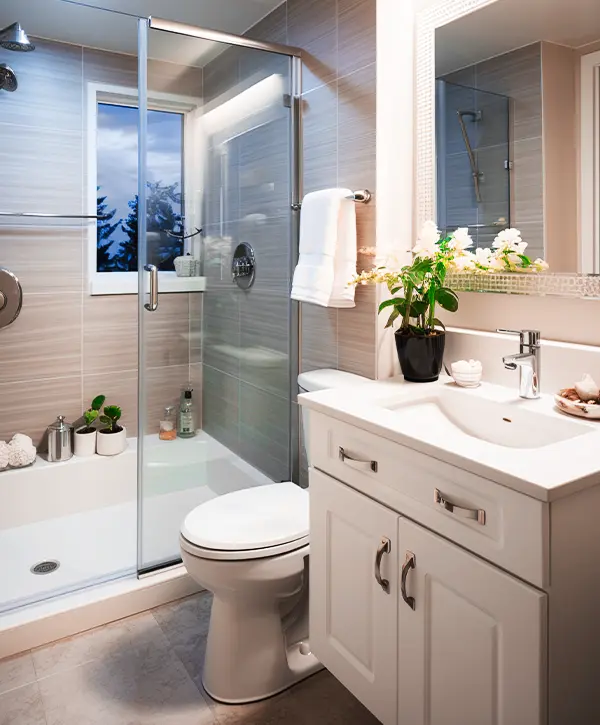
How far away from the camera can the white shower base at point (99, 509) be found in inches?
85.7

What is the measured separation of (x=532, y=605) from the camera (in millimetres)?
962

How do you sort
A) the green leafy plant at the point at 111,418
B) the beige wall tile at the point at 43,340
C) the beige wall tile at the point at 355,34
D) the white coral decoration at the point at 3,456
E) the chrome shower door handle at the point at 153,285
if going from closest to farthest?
the beige wall tile at the point at 355,34 → the chrome shower door handle at the point at 153,285 → the white coral decoration at the point at 3,456 → the beige wall tile at the point at 43,340 → the green leafy plant at the point at 111,418

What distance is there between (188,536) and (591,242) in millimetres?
1286

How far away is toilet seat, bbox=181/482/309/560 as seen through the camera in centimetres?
163

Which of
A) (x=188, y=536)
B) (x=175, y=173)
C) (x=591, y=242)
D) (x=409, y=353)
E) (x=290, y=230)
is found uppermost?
(x=175, y=173)

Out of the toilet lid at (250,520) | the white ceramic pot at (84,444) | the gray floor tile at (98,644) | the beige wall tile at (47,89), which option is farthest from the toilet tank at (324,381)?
the beige wall tile at (47,89)

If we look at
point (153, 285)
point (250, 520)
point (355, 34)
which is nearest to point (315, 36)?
point (355, 34)

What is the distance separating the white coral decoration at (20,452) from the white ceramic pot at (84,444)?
187mm

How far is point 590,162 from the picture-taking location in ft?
4.62

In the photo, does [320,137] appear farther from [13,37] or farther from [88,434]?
[88,434]

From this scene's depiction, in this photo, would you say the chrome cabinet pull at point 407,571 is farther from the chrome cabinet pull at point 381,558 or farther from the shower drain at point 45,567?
the shower drain at point 45,567

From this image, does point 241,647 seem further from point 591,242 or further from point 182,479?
point 591,242

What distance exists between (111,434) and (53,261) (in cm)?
83

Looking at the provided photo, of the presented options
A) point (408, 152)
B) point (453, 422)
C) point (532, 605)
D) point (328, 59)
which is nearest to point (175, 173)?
point (328, 59)
